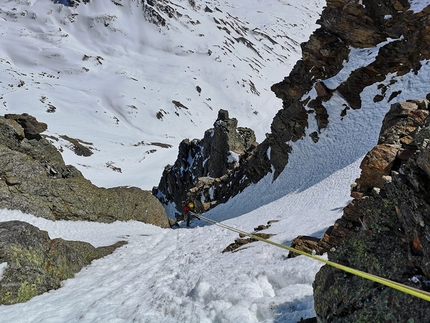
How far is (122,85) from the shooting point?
5699 inches

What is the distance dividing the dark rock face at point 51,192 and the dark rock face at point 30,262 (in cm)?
828

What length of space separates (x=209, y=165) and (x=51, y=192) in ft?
101

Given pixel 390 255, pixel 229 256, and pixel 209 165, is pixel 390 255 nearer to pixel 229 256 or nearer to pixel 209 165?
pixel 229 256

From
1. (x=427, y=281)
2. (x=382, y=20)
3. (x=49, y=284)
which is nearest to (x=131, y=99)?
(x=382, y=20)

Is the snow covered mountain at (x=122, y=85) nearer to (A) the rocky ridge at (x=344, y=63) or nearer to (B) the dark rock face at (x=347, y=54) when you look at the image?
(A) the rocky ridge at (x=344, y=63)

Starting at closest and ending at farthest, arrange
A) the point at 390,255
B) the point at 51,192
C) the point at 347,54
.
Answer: the point at 390,255 < the point at 51,192 < the point at 347,54

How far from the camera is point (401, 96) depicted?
2430cm

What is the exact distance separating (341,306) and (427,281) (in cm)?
157

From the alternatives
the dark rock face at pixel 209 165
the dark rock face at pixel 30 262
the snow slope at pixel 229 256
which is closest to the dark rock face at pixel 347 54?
the snow slope at pixel 229 256

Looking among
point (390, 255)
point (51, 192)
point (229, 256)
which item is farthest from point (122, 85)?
point (390, 255)

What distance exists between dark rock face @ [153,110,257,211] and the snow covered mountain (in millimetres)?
19541

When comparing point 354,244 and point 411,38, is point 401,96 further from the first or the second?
point 354,244

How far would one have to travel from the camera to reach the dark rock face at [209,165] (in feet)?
143

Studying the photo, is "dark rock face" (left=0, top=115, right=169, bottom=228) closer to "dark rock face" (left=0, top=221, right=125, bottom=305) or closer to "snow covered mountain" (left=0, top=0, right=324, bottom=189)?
"dark rock face" (left=0, top=221, right=125, bottom=305)
